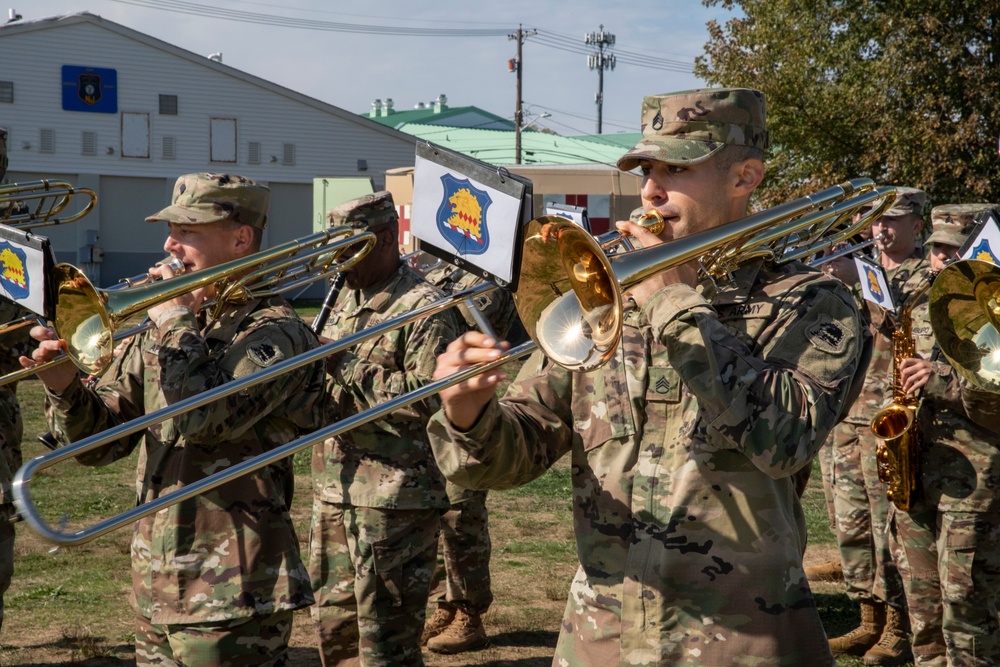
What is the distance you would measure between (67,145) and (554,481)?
2557cm

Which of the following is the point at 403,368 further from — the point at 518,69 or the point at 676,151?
the point at 518,69

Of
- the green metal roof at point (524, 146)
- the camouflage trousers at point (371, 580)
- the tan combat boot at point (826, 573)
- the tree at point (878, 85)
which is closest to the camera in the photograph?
the camouflage trousers at point (371, 580)

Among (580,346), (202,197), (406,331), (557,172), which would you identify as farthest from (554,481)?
(557,172)

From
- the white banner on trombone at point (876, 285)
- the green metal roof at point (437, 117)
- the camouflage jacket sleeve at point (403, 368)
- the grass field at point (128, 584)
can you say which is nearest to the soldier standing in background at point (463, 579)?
the grass field at point (128, 584)

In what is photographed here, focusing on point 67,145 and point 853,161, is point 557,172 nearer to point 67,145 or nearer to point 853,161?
point 853,161

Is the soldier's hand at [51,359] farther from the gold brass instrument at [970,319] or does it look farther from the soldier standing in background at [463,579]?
the gold brass instrument at [970,319]

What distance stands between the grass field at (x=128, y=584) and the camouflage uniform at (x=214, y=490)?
123 centimetres

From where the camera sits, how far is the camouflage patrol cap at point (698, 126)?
2826 mm

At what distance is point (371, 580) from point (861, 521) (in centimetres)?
303

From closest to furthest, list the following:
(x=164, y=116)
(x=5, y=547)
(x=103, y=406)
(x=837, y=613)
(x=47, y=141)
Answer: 1. (x=103, y=406)
2. (x=5, y=547)
3. (x=837, y=613)
4. (x=47, y=141)
5. (x=164, y=116)

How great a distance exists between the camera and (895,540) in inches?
228

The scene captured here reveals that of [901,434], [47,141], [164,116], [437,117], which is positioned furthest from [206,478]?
[437,117]

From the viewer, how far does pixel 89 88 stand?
31.8 m

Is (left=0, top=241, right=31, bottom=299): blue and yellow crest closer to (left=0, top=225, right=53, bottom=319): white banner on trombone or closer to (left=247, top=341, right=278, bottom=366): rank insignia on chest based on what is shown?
(left=0, top=225, right=53, bottom=319): white banner on trombone
